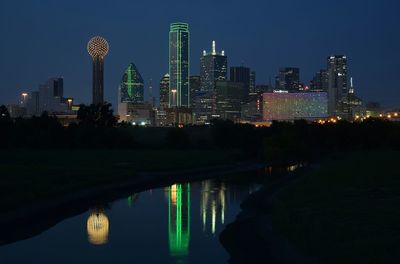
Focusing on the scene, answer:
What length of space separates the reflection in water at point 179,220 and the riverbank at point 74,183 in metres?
4.74

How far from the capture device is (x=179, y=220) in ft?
134

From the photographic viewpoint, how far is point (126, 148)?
124750 millimetres

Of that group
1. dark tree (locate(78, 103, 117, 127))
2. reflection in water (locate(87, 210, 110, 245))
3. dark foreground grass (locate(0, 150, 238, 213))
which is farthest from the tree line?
reflection in water (locate(87, 210, 110, 245))

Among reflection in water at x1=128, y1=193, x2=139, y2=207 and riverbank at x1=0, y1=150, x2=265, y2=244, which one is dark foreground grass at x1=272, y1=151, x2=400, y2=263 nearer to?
reflection in water at x1=128, y1=193, x2=139, y2=207

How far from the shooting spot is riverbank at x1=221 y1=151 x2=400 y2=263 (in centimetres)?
2431

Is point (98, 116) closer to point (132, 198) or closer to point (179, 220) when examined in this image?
point (132, 198)

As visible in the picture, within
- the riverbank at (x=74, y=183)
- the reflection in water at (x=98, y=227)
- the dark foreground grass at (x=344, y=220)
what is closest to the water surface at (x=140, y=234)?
the reflection in water at (x=98, y=227)

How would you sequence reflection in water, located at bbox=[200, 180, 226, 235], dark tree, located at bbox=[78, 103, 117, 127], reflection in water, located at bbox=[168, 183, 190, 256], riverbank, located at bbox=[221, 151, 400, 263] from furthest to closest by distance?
dark tree, located at bbox=[78, 103, 117, 127]
reflection in water, located at bbox=[200, 180, 226, 235]
reflection in water, located at bbox=[168, 183, 190, 256]
riverbank, located at bbox=[221, 151, 400, 263]

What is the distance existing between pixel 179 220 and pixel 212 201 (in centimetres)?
1110

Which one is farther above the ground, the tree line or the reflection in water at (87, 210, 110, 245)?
the tree line

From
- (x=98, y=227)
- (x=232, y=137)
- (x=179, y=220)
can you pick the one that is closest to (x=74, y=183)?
(x=179, y=220)

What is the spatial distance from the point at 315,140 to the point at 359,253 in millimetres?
118040

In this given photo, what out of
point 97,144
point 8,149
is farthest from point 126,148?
point 8,149

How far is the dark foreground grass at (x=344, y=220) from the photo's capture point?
78.0 ft
